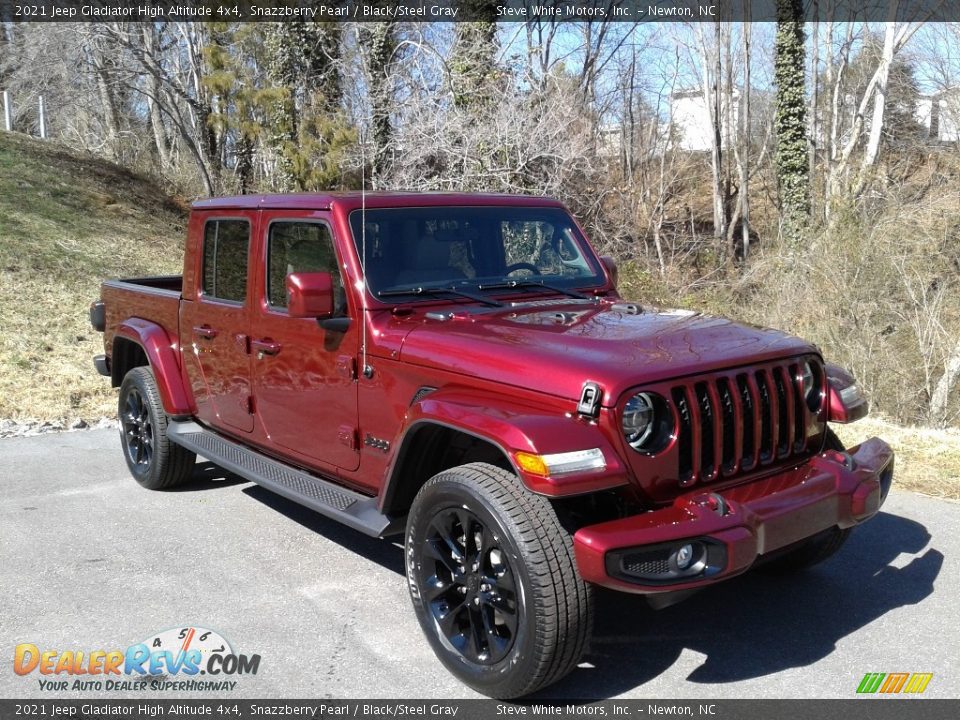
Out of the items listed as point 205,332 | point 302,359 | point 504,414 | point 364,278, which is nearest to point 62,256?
point 205,332

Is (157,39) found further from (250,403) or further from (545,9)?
(250,403)

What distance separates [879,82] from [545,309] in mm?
18809

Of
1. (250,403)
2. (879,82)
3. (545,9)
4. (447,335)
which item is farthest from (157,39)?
(447,335)

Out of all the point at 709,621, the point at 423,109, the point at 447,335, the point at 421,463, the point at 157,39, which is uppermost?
the point at 157,39

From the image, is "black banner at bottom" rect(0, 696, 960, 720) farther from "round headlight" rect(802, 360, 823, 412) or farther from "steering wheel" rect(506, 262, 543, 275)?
"steering wheel" rect(506, 262, 543, 275)

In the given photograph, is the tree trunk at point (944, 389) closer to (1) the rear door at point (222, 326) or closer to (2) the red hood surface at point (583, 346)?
(2) the red hood surface at point (583, 346)

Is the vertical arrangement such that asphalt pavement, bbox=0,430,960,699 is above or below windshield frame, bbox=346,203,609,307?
below

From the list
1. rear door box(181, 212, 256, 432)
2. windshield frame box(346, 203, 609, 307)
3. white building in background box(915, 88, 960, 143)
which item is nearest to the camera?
windshield frame box(346, 203, 609, 307)

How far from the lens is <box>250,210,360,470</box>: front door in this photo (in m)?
4.39

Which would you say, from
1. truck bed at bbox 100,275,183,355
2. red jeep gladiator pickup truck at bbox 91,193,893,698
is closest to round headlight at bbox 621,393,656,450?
red jeep gladiator pickup truck at bbox 91,193,893,698

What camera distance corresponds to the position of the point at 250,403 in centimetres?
511

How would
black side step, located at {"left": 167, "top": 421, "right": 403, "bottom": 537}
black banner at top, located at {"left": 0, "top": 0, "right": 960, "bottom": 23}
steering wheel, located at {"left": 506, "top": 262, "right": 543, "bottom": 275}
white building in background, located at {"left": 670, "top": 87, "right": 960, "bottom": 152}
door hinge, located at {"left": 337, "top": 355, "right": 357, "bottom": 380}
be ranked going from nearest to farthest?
black side step, located at {"left": 167, "top": 421, "right": 403, "bottom": 537}
door hinge, located at {"left": 337, "top": 355, "right": 357, "bottom": 380}
steering wheel, located at {"left": 506, "top": 262, "right": 543, "bottom": 275}
white building in background, located at {"left": 670, "top": 87, "right": 960, "bottom": 152}
black banner at top, located at {"left": 0, "top": 0, "right": 960, "bottom": 23}

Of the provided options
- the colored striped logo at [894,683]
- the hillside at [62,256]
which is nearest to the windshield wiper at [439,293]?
the colored striped logo at [894,683]

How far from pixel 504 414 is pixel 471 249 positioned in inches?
61.6
